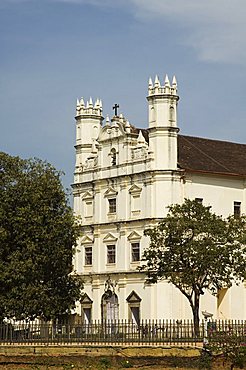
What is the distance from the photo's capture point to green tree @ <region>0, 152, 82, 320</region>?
51.6 m

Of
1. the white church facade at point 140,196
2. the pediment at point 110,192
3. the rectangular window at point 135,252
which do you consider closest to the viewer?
the white church facade at point 140,196

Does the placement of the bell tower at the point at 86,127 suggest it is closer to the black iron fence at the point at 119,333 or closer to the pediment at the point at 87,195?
the pediment at the point at 87,195

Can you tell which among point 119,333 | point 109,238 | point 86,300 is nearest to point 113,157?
point 109,238

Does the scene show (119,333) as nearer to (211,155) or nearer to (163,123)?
(163,123)

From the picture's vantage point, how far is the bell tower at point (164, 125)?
61844 mm

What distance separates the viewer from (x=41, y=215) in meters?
52.8

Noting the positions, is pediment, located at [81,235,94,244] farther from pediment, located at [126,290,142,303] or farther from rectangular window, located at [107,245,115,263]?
pediment, located at [126,290,142,303]

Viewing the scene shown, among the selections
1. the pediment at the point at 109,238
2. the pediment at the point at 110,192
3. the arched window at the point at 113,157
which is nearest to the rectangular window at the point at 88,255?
the pediment at the point at 109,238

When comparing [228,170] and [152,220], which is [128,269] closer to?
[152,220]

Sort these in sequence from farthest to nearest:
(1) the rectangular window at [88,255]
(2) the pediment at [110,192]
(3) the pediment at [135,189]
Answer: (1) the rectangular window at [88,255]
(2) the pediment at [110,192]
(3) the pediment at [135,189]

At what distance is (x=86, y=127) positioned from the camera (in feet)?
230

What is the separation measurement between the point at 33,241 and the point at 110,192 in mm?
14262

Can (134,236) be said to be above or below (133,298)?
above

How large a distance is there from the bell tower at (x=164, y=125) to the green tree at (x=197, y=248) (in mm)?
9640
